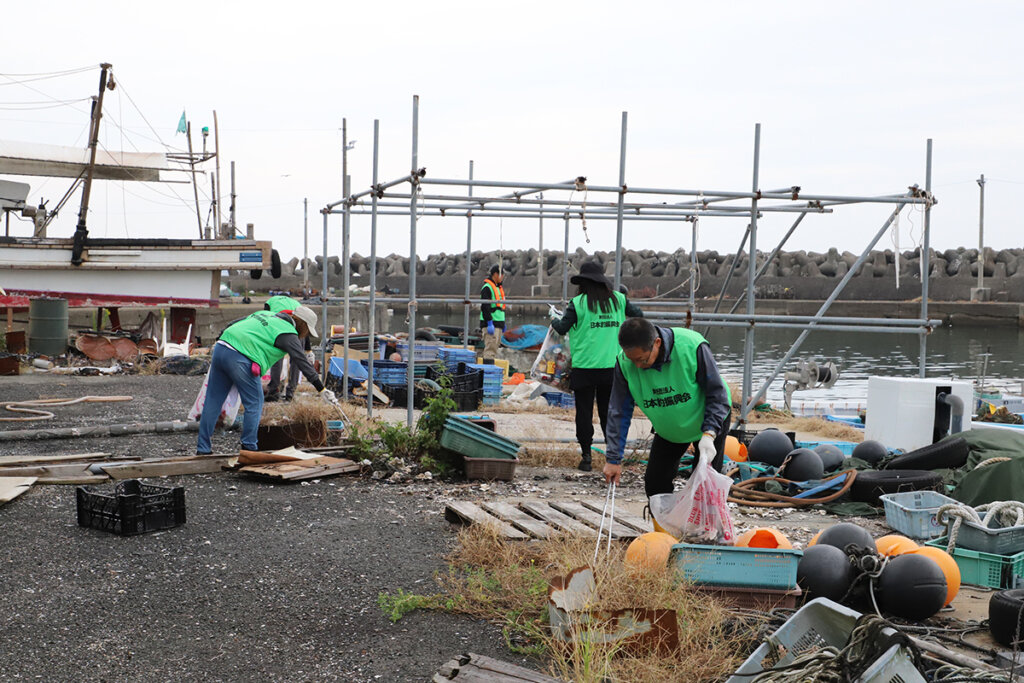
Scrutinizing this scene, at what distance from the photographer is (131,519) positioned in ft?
19.3

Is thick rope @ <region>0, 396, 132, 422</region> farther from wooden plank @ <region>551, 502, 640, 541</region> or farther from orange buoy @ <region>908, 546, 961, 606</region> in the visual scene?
orange buoy @ <region>908, 546, 961, 606</region>

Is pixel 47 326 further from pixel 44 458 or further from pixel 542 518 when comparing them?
pixel 542 518

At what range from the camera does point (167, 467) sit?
769cm

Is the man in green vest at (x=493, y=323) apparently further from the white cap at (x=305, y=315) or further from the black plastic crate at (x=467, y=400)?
the white cap at (x=305, y=315)

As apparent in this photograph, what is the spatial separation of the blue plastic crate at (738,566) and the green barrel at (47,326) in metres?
15.6

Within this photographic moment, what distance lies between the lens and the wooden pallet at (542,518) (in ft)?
19.3

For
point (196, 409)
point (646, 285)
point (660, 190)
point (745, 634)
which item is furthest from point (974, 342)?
point (745, 634)

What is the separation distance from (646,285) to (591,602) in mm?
39812

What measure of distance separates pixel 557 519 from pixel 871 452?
369 cm

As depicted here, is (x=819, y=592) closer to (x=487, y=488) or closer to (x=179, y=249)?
(x=487, y=488)

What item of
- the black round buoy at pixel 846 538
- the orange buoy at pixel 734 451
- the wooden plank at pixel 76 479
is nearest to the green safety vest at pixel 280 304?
the wooden plank at pixel 76 479

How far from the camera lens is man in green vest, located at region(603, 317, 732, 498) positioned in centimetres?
518

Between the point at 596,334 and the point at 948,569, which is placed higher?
the point at 596,334

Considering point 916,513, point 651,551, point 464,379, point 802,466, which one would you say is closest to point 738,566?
point 651,551
